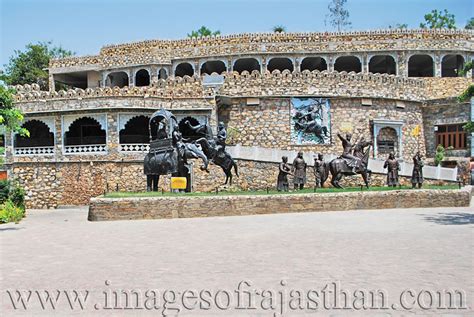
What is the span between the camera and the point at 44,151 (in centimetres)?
2602

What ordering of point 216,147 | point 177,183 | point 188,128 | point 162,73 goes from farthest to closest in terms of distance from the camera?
point 162,73, point 188,128, point 216,147, point 177,183

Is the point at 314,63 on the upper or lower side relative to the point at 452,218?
upper

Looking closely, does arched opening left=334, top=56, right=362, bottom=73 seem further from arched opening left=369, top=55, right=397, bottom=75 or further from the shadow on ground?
the shadow on ground

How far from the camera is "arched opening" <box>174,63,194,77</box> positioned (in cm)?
4034

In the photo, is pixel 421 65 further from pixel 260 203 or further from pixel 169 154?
pixel 169 154

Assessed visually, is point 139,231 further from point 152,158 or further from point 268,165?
point 268,165

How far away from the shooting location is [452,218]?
14812 mm

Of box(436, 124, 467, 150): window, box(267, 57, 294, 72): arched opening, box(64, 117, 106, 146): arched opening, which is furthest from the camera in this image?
box(267, 57, 294, 72): arched opening

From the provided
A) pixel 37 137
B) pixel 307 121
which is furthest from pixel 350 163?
pixel 37 137

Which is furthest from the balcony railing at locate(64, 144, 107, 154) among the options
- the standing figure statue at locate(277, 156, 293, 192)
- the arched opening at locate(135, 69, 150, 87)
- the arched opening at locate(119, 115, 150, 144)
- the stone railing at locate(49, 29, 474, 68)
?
the arched opening at locate(135, 69, 150, 87)

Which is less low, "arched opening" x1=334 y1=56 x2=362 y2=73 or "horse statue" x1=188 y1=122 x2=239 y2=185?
"arched opening" x1=334 y1=56 x2=362 y2=73

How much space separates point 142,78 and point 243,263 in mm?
35301

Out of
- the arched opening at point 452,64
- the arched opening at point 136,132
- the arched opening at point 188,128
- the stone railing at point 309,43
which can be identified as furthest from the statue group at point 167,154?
the arched opening at point 452,64

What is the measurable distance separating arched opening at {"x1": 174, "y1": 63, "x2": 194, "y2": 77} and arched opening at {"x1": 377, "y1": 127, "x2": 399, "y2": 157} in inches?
650
